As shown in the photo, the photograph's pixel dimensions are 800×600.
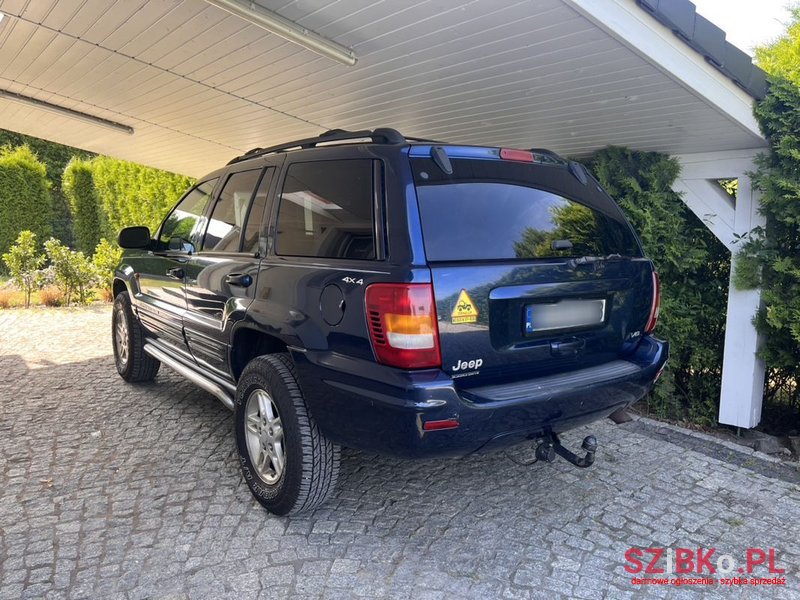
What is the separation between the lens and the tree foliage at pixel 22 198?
17.3m

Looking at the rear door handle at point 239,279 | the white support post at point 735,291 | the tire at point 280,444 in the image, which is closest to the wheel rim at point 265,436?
the tire at point 280,444

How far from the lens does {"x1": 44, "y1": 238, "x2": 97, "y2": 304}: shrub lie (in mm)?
10679

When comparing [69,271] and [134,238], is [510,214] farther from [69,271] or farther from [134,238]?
[69,271]

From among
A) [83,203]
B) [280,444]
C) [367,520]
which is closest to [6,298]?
[83,203]

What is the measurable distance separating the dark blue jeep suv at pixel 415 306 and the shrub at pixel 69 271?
28.4 ft

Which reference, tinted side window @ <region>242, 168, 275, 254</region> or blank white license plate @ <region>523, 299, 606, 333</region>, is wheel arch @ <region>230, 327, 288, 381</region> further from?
blank white license plate @ <region>523, 299, 606, 333</region>

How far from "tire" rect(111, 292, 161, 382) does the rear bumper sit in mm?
3062

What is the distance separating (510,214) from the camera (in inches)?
110

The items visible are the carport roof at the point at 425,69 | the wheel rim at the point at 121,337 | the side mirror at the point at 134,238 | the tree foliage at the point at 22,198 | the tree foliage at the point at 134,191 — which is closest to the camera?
the carport roof at the point at 425,69

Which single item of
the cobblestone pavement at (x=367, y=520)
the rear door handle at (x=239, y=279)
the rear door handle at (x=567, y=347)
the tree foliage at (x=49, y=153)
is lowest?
the cobblestone pavement at (x=367, y=520)

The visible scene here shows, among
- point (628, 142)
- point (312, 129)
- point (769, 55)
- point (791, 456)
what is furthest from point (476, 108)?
point (791, 456)

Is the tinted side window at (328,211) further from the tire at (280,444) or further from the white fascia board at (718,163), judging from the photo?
the white fascia board at (718,163)

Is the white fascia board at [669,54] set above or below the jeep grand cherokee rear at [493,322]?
above

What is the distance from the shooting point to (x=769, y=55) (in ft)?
17.4
